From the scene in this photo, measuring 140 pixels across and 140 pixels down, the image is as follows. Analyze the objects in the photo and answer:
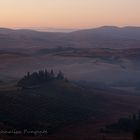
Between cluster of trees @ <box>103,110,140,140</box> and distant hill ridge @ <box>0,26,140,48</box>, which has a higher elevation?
distant hill ridge @ <box>0,26,140,48</box>

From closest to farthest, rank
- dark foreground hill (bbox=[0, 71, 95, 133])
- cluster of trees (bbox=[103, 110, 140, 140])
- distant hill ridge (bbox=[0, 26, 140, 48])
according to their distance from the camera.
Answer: cluster of trees (bbox=[103, 110, 140, 140]), dark foreground hill (bbox=[0, 71, 95, 133]), distant hill ridge (bbox=[0, 26, 140, 48])

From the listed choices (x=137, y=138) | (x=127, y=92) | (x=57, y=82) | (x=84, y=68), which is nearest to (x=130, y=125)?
(x=137, y=138)

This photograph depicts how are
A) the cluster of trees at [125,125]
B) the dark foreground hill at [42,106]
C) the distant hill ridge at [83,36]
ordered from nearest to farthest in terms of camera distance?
the cluster of trees at [125,125]
the dark foreground hill at [42,106]
the distant hill ridge at [83,36]

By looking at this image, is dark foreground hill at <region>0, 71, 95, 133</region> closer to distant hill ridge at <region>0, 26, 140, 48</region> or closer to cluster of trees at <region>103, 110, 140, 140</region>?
cluster of trees at <region>103, 110, 140, 140</region>

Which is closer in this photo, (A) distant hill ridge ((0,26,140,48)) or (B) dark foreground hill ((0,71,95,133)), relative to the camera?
(B) dark foreground hill ((0,71,95,133))

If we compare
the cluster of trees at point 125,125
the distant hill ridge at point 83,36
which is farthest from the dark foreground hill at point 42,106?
the distant hill ridge at point 83,36

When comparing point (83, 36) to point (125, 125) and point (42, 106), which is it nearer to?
point (42, 106)

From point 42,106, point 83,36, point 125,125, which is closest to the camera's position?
point 125,125

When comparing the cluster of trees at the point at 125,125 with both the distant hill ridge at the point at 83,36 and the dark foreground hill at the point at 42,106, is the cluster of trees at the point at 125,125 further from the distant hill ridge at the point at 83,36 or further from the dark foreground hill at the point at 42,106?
the distant hill ridge at the point at 83,36

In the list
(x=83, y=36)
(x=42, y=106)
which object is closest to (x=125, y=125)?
(x=42, y=106)

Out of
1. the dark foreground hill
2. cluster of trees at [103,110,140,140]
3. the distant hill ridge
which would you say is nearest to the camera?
cluster of trees at [103,110,140,140]

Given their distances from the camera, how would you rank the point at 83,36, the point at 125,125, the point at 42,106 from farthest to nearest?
the point at 83,36, the point at 42,106, the point at 125,125

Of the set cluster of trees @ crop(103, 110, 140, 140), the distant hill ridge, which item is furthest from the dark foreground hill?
the distant hill ridge

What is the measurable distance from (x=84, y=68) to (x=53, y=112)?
29.2 meters
